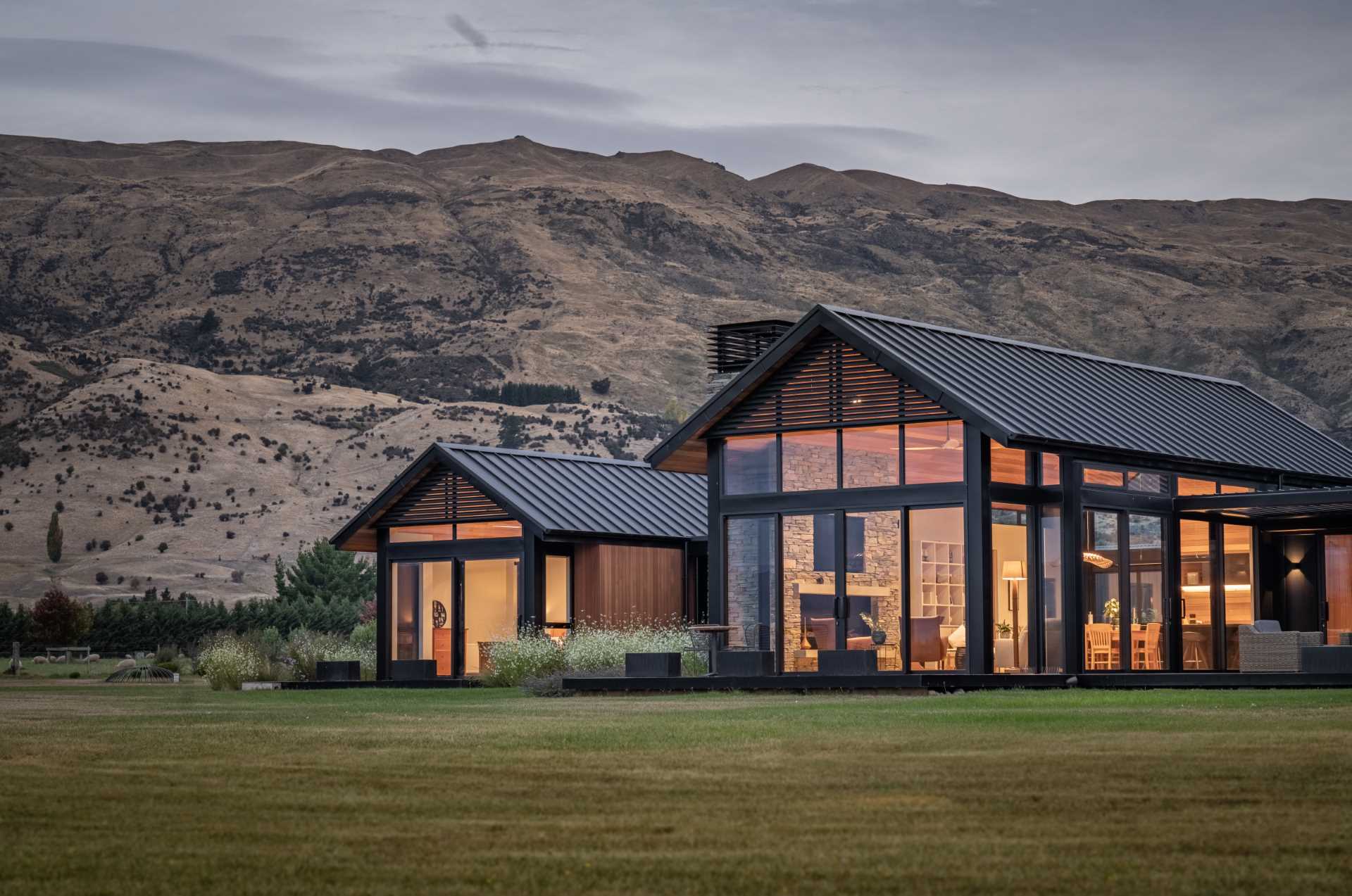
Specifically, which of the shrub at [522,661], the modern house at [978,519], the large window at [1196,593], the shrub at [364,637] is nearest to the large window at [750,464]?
the modern house at [978,519]

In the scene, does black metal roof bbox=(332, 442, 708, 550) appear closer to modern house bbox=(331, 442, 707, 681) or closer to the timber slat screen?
modern house bbox=(331, 442, 707, 681)

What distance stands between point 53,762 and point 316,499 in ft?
231

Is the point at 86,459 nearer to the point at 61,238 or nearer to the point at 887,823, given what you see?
the point at 61,238

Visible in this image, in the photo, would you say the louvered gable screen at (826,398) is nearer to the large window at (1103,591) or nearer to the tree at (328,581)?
the large window at (1103,591)

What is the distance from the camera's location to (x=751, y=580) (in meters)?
26.2

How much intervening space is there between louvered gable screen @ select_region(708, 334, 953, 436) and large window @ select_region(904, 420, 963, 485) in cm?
22

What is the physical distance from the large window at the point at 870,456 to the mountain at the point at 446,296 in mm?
51739

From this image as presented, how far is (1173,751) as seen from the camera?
12.3 meters

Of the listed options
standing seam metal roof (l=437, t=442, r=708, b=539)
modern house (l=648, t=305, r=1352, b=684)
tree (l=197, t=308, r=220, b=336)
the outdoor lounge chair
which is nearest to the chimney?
standing seam metal roof (l=437, t=442, r=708, b=539)

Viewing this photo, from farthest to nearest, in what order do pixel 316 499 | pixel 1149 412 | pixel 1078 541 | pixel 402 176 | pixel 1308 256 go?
pixel 402 176, pixel 1308 256, pixel 316 499, pixel 1149 412, pixel 1078 541

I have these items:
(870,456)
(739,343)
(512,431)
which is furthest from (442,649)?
(512,431)

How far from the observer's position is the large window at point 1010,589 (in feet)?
79.4

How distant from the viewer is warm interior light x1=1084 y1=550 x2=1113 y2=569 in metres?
24.8

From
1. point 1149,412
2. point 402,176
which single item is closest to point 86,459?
point 1149,412
